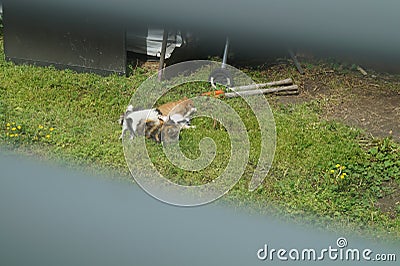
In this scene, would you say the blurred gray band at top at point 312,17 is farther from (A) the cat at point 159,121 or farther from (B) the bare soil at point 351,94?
(B) the bare soil at point 351,94

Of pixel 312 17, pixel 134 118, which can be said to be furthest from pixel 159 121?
pixel 312 17

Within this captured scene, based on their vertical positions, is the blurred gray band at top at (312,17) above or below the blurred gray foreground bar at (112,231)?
above

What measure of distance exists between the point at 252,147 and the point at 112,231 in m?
2.07

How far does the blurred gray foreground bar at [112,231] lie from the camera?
1.67 meters

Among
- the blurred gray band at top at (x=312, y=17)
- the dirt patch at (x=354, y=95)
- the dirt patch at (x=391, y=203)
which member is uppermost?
the dirt patch at (x=354, y=95)

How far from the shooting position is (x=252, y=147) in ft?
12.2

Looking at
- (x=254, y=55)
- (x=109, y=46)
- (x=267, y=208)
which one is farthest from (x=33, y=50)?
(x=267, y=208)


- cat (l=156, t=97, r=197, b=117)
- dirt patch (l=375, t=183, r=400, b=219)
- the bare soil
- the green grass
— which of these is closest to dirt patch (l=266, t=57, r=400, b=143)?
the bare soil

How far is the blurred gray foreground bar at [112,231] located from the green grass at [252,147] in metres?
1.09

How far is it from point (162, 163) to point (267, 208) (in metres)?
0.73

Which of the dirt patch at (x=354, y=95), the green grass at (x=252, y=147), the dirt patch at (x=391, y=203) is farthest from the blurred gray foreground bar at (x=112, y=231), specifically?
the dirt patch at (x=354, y=95)

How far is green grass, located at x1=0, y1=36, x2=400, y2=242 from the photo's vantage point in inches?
126

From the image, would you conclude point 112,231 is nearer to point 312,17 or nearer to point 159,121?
point 312,17

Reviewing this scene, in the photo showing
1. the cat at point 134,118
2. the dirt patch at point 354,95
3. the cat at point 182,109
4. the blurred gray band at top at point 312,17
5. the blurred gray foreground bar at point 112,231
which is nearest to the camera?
the blurred gray band at top at point 312,17
